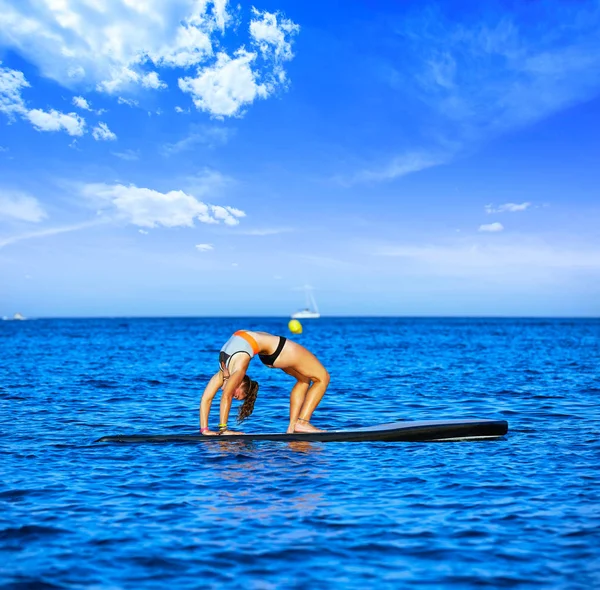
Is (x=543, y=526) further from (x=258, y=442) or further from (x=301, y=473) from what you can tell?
(x=258, y=442)

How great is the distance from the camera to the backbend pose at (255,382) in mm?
11164

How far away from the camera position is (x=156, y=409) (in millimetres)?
17547

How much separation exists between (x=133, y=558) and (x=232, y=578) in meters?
1.10

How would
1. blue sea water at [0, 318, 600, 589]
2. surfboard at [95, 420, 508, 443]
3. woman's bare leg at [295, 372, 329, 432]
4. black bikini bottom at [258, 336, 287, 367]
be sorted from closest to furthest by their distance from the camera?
blue sea water at [0, 318, 600, 589] → black bikini bottom at [258, 336, 287, 367] → surfboard at [95, 420, 508, 443] → woman's bare leg at [295, 372, 329, 432]

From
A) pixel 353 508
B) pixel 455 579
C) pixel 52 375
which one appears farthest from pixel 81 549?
pixel 52 375

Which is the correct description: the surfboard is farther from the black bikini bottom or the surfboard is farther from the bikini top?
the bikini top

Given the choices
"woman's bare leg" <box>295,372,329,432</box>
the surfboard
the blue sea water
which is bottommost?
the blue sea water

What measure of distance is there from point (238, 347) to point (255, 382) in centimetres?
84

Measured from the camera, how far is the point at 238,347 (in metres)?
11.2

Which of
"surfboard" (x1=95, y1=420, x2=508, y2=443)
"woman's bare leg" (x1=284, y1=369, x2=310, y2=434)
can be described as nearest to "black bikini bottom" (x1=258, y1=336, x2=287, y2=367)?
"woman's bare leg" (x1=284, y1=369, x2=310, y2=434)

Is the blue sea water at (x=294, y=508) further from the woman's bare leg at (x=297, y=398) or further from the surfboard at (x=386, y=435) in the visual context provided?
the woman's bare leg at (x=297, y=398)

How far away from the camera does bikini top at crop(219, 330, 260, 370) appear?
36.7ft

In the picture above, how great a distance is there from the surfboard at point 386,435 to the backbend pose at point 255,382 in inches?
12.6

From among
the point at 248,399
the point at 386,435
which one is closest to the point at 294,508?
the point at 248,399
